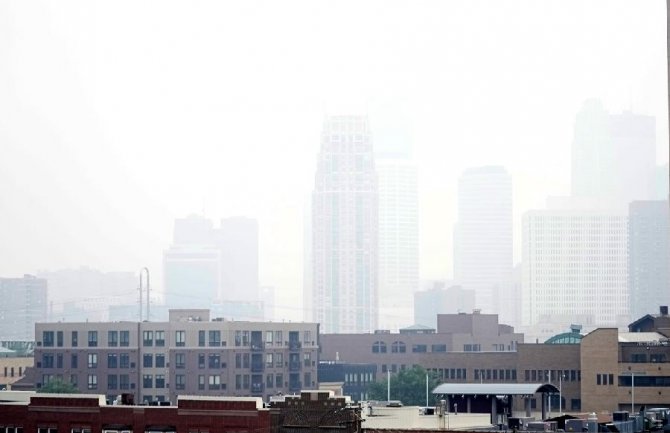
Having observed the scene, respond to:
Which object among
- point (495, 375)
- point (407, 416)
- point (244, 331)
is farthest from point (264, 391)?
point (407, 416)

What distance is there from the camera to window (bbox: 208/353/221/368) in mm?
172500

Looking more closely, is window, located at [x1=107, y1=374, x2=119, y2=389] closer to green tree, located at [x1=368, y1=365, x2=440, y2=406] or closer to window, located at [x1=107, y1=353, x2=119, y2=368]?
window, located at [x1=107, y1=353, x2=119, y2=368]

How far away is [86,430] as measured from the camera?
73.4 m

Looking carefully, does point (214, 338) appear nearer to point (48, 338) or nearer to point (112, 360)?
point (112, 360)

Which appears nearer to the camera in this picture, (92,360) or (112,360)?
(112,360)

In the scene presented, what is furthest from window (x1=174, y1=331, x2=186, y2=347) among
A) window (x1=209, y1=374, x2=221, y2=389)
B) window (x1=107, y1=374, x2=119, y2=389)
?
window (x1=107, y1=374, x2=119, y2=389)

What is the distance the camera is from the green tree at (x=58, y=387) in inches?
6368

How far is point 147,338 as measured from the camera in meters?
170

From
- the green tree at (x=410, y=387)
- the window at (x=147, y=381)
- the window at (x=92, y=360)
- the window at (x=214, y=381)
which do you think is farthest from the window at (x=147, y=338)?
the green tree at (x=410, y=387)

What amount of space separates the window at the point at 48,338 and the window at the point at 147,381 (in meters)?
9.60

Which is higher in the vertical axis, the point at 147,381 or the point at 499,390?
the point at 499,390

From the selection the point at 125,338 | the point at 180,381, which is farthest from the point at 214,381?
the point at 125,338

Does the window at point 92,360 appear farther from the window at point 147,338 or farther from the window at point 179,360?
the window at point 179,360

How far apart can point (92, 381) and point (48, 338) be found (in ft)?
20.5
